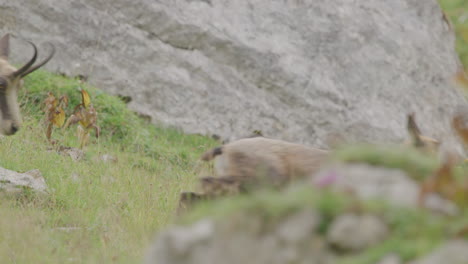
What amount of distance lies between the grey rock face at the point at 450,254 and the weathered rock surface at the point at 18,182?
4.93 m

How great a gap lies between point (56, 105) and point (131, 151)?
4.05ft

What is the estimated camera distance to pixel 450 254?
7.30 ft

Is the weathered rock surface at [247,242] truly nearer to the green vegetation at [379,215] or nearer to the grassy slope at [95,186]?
the green vegetation at [379,215]

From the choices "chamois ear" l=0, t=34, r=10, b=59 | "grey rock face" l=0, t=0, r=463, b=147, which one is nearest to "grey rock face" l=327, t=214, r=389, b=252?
"chamois ear" l=0, t=34, r=10, b=59

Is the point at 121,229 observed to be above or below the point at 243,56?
below

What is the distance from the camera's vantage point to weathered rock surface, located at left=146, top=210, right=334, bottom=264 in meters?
2.42

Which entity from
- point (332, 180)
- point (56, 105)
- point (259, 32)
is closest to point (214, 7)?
point (259, 32)

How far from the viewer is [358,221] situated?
2.40 metres

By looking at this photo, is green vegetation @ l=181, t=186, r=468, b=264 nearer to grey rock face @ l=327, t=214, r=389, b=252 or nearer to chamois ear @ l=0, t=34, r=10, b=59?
grey rock face @ l=327, t=214, r=389, b=252

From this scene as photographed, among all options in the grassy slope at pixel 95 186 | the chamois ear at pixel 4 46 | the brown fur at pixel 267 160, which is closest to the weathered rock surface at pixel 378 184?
the brown fur at pixel 267 160

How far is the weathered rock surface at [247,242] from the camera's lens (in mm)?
2418

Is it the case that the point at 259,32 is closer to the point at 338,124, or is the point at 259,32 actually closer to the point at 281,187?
the point at 338,124

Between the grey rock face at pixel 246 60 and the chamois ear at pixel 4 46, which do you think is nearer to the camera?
the chamois ear at pixel 4 46

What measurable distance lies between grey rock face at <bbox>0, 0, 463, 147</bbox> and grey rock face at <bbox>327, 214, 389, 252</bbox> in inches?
350
